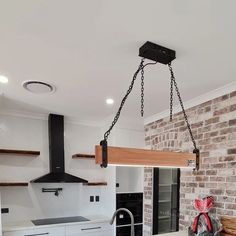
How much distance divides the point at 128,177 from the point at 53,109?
2.01 meters

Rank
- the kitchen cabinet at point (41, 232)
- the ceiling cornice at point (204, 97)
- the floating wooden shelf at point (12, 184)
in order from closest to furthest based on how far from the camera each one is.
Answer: the ceiling cornice at point (204, 97)
the kitchen cabinet at point (41, 232)
the floating wooden shelf at point (12, 184)

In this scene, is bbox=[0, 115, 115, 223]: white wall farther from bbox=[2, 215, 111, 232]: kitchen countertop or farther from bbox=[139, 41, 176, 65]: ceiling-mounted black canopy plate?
bbox=[139, 41, 176, 65]: ceiling-mounted black canopy plate

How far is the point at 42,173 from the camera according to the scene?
165 inches

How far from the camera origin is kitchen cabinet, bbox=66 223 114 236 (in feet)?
12.3

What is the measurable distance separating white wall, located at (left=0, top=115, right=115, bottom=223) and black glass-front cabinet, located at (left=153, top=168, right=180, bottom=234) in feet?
2.58

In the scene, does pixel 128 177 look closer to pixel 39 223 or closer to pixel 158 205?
pixel 158 205

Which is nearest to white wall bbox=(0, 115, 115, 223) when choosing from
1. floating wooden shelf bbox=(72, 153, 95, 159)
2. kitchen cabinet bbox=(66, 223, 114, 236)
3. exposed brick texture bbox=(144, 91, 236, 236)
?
floating wooden shelf bbox=(72, 153, 95, 159)

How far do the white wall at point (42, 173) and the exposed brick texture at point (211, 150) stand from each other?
1.46m

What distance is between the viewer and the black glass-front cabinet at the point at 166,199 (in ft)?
13.4

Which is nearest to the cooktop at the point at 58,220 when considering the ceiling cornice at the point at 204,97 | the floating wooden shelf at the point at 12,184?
the floating wooden shelf at the point at 12,184

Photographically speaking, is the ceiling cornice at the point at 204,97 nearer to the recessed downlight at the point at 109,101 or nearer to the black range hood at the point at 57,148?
the recessed downlight at the point at 109,101

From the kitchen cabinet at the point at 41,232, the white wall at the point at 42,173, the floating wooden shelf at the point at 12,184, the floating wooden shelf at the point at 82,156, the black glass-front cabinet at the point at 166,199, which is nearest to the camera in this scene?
the kitchen cabinet at the point at 41,232

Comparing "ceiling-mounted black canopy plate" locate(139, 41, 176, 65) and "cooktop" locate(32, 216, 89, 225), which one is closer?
"ceiling-mounted black canopy plate" locate(139, 41, 176, 65)

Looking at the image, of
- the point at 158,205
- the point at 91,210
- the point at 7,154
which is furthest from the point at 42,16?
the point at 91,210
